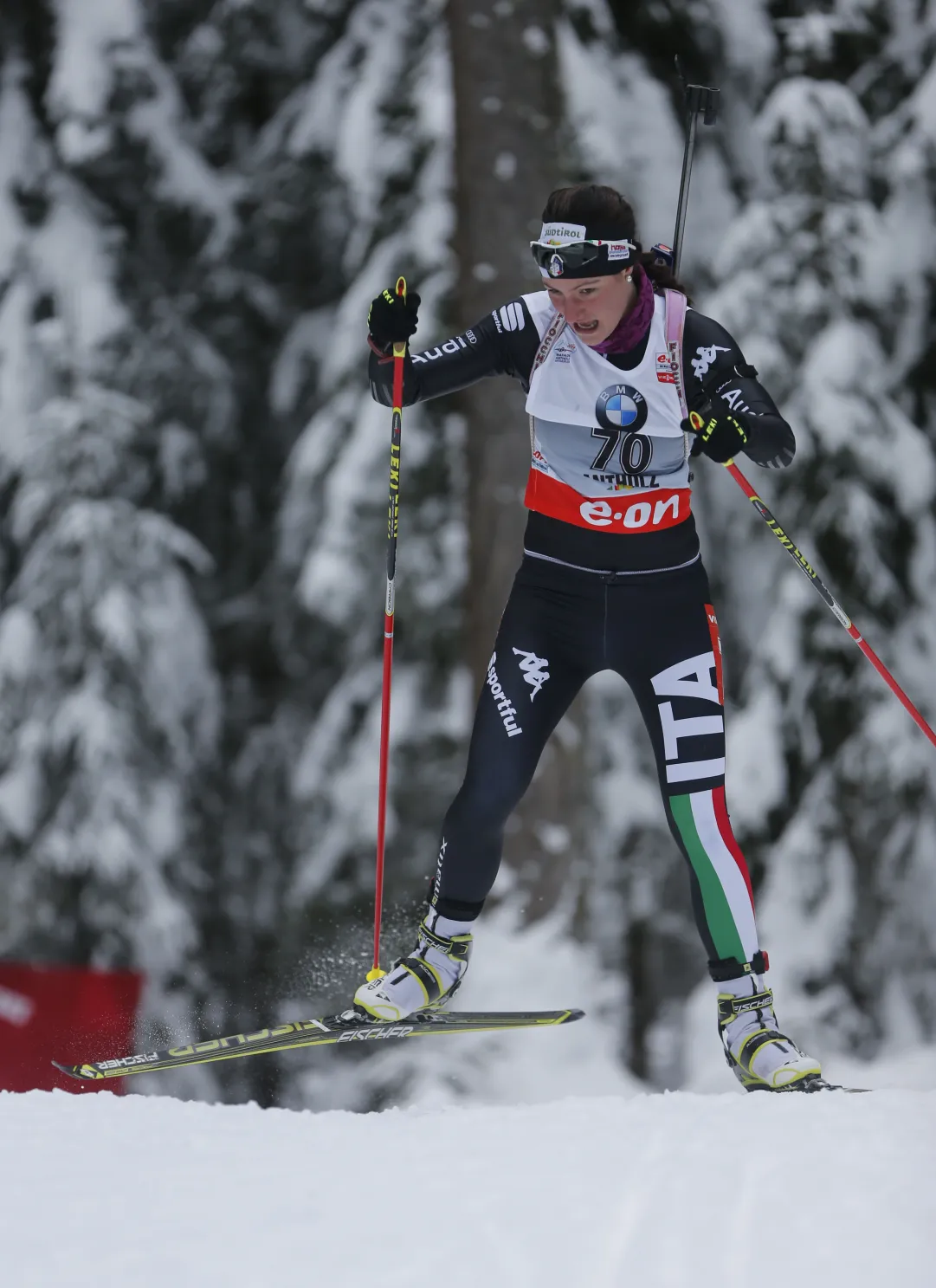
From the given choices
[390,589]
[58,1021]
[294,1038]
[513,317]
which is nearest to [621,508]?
[513,317]

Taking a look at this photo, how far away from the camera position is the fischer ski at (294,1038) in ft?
15.6

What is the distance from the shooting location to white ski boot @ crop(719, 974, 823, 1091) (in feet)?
14.3

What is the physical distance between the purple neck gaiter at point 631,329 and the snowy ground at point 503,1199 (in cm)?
208

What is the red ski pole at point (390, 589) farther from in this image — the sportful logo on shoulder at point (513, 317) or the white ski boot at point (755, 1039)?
the white ski boot at point (755, 1039)

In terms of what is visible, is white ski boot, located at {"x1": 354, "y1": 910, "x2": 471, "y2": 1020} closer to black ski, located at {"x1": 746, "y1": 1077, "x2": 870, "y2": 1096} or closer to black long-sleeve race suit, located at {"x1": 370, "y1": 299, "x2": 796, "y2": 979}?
black long-sleeve race suit, located at {"x1": 370, "y1": 299, "x2": 796, "y2": 979}

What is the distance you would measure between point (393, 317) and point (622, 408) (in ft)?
2.39

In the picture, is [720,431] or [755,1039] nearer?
[720,431]

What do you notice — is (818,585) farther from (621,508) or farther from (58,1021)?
(58,1021)

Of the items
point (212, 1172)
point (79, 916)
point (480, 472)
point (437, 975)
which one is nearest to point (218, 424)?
point (79, 916)

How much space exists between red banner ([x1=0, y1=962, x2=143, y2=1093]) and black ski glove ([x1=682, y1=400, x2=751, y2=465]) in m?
3.08

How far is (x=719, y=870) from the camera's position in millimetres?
4406

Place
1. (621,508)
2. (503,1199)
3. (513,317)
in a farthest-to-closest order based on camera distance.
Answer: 1. (513,317)
2. (621,508)
3. (503,1199)

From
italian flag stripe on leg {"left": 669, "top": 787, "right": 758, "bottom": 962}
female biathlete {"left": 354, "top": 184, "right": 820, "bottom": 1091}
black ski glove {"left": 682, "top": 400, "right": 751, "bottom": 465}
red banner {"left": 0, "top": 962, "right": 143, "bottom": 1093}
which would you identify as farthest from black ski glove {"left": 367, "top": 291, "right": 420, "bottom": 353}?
red banner {"left": 0, "top": 962, "right": 143, "bottom": 1093}

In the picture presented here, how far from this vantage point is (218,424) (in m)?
11.1
